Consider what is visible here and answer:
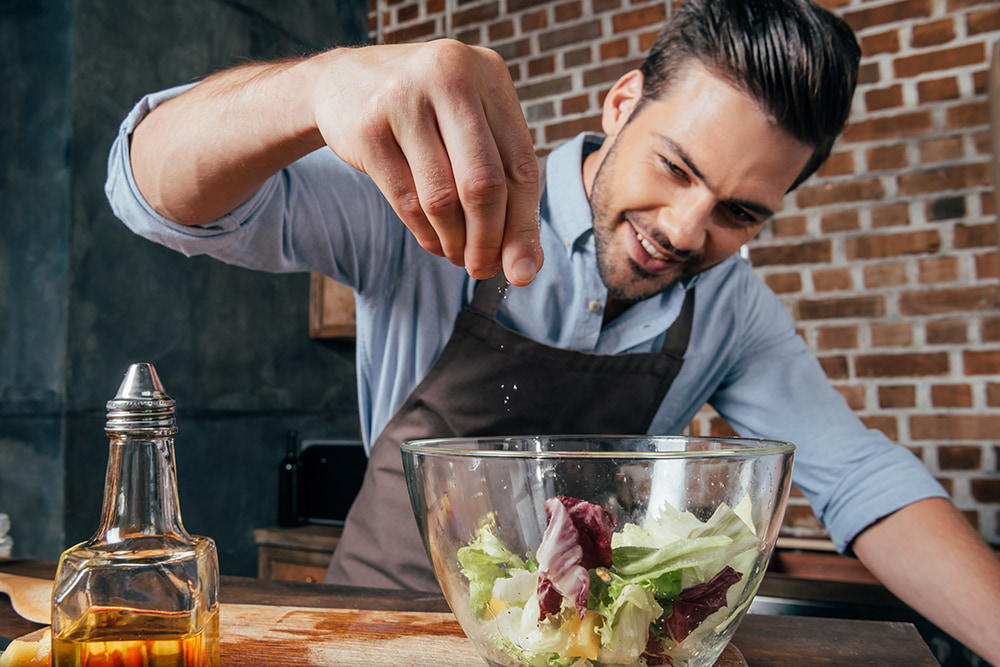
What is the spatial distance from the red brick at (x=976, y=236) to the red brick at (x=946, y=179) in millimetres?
106

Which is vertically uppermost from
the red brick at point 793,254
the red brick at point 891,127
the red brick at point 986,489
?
the red brick at point 891,127

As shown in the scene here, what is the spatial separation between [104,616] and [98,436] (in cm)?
159

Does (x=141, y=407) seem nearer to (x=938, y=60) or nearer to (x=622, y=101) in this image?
(x=622, y=101)

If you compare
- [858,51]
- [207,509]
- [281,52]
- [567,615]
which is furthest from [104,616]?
[281,52]

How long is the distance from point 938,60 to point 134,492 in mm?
2094

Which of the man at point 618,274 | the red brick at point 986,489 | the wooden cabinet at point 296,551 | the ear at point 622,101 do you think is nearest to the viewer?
the man at point 618,274

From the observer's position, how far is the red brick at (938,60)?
5.77 ft

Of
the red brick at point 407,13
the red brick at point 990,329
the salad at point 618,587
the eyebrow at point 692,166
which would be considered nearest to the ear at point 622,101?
the eyebrow at point 692,166

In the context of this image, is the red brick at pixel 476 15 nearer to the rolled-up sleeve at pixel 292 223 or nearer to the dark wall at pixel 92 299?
the dark wall at pixel 92 299

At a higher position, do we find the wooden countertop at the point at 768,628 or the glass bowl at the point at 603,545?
the glass bowl at the point at 603,545

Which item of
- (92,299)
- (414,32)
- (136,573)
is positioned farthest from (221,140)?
(414,32)

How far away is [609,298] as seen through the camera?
1205mm

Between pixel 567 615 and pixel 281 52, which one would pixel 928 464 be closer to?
pixel 567 615

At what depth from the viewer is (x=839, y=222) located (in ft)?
6.19
